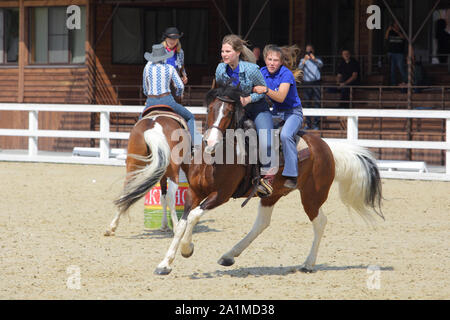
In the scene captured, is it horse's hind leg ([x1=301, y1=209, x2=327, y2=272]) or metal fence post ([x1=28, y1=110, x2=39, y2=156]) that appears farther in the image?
metal fence post ([x1=28, y1=110, x2=39, y2=156])

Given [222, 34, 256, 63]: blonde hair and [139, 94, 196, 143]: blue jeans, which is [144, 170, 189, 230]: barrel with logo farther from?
[222, 34, 256, 63]: blonde hair

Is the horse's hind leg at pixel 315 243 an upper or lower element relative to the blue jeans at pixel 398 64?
→ lower

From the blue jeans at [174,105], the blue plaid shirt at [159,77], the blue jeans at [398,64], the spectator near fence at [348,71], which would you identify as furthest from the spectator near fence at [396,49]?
the blue plaid shirt at [159,77]

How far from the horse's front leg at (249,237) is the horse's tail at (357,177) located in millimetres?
818

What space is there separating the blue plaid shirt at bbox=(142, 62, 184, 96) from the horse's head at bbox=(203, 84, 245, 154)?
273 centimetres

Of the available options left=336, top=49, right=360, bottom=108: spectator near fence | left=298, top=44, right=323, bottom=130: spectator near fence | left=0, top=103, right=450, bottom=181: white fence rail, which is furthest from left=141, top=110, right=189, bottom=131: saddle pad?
left=336, top=49, right=360, bottom=108: spectator near fence

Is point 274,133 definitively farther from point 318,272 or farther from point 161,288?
point 161,288

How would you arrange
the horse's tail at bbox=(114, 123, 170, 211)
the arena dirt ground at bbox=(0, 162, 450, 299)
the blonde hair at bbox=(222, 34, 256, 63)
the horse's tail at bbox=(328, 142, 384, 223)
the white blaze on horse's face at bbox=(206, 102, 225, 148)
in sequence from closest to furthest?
the arena dirt ground at bbox=(0, 162, 450, 299), the white blaze on horse's face at bbox=(206, 102, 225, 148), the blonde hair at bbox=(222, 34, 256, 63), the horse's tail at bbox=(328, 142, 384, 223), the horse's tail at bbox=(114, 123, 170, 211)

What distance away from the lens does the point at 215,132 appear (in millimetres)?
7359

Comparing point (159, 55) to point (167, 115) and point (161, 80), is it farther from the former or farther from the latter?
point (167, 115)

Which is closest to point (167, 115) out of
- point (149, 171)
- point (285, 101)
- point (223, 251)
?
point (149, 171)

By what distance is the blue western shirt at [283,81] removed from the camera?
8031 mm

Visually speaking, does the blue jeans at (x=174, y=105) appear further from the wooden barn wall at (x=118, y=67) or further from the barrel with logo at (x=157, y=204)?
the wooden barn wall at (x=118, y=67)

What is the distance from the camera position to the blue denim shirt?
774 cm
